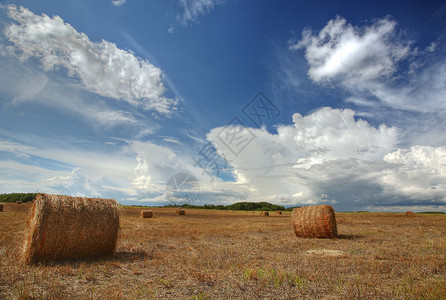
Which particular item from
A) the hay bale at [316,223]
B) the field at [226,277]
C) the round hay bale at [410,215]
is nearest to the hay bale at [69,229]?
the field at [226,277]

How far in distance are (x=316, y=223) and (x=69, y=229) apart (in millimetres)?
12681

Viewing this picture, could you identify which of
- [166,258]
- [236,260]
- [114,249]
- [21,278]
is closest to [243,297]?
[236,260]

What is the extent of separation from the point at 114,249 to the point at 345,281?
749 centimetres

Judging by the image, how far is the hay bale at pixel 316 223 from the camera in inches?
583

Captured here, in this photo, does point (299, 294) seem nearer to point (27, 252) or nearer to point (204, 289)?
point (204, 289)

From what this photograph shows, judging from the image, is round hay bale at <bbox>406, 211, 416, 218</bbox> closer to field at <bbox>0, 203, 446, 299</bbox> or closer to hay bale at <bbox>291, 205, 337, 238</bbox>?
hay bale at <bbox>291, 205, 337, 238</bbox>

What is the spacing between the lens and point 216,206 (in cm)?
11569

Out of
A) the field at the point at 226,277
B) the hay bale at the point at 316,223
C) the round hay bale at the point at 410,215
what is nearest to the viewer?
the field at the point at 226,277

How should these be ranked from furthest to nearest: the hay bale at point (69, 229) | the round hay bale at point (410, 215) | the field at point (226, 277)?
the round hay bale at point (410, 215)
the hay bale at point (69, 229)
the field at point (226, 277)

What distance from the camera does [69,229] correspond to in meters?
8.24

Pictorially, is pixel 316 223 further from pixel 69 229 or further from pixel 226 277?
pixel 69 229

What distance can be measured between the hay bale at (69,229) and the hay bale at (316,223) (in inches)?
421

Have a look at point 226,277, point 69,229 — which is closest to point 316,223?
point 226,277

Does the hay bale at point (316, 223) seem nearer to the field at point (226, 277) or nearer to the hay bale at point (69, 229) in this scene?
the field at point (226, 277)
